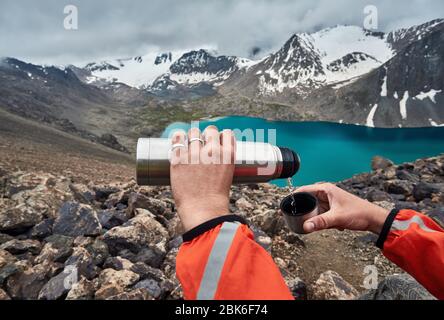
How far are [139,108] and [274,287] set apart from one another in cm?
17271

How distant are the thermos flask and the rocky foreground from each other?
283 centimetres

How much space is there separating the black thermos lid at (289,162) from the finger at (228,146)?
0.72 metres

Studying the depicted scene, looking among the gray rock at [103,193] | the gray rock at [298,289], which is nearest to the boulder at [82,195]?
the gray rock at [103,193]

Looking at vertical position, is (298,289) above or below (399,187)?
below

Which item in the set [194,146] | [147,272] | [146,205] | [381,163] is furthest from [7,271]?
[381,163]

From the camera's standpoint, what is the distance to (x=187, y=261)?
149 centimetres

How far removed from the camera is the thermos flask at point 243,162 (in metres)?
2.09

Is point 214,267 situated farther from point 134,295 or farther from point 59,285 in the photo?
point 59,285

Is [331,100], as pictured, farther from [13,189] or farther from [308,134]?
[13,189]

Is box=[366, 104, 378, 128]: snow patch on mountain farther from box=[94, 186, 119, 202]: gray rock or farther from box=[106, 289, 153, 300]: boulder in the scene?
box=[106, 289, 153, 300]: boulder

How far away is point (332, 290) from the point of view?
5273 millimetres

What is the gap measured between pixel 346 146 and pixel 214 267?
271 feet

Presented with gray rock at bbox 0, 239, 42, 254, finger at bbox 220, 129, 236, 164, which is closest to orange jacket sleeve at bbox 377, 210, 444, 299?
finger at bbox 220, 129, 236, 164
